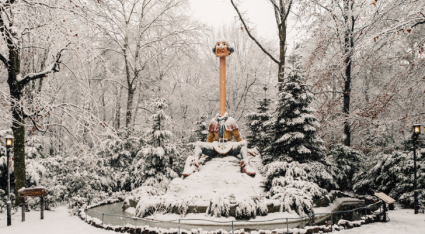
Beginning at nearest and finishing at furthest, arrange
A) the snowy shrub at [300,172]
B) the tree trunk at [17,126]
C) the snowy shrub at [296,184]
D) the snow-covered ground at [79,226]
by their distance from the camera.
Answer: the snow-covered ground at [79,226] < the tree trunk at [17,126] < the snowy shrub at [296,184] < the snowy shrub at [300,172]

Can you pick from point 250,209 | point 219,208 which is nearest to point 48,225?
point 219,208

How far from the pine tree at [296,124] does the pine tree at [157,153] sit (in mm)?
4742

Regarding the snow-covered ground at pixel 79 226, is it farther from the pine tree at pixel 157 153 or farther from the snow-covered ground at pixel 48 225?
the pine tree at pixel 157 153

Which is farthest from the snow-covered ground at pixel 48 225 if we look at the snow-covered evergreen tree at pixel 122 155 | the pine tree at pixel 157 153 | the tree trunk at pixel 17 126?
the snow-covered evergreen tree at pixel 122 155

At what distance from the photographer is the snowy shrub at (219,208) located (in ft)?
27.8

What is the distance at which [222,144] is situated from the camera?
1193 centimetres

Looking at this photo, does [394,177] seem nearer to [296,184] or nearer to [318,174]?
[318,174]

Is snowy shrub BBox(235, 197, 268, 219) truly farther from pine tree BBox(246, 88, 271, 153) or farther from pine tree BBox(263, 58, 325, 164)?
pine tree BBox(246, 88, 271, 153)

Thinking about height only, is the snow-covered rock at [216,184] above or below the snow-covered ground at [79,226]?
above

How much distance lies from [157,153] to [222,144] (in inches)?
113

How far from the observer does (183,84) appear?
2445 cm

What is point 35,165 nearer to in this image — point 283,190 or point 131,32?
point 283,190

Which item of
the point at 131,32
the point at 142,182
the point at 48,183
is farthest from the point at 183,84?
the point at 48,183

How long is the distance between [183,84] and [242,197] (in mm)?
16382
